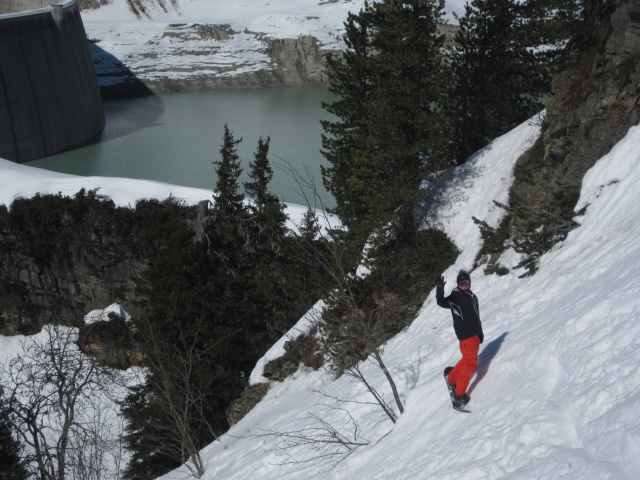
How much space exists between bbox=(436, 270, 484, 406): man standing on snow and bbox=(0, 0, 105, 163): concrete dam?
138ft

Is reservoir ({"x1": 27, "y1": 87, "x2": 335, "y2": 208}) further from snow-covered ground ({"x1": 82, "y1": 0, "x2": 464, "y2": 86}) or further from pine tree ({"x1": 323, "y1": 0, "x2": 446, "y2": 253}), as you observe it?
pine tree ({"x1": 323, "y1": 0, "x2": 446, "y2": 253})

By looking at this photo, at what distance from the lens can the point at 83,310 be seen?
26891mm

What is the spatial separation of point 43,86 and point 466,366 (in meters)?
46.2

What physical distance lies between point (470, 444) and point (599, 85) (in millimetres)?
8847

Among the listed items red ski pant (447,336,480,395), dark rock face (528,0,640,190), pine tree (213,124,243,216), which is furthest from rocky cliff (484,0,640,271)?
pine tree (213,124,243,216)

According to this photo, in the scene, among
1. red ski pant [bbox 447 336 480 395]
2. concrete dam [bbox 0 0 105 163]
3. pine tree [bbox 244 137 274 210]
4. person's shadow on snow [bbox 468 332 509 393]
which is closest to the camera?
red ski pant [bbox 447 336 480 395]

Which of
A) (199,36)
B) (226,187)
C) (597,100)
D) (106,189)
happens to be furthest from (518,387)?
(199,36)

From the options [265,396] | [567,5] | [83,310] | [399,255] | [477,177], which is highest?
[567,5]

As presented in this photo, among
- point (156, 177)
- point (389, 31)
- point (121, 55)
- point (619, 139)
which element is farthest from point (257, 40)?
point (619, 139)

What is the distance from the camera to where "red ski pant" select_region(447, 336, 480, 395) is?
6.23 meters

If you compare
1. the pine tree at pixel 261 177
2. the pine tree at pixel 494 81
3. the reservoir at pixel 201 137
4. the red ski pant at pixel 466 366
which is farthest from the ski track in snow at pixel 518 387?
the reservoir at pixel 201 137

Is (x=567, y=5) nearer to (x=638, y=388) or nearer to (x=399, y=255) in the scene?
(x=399, y=255)

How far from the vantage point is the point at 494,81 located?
19891 mm

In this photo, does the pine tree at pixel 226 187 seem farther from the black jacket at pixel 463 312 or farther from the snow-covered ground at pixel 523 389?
the black jacket at pixel 463 312
